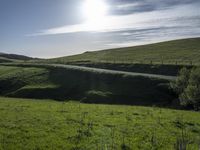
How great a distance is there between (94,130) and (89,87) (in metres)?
38.7

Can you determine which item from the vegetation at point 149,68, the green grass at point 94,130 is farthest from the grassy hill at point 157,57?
the green grass at point 94,130

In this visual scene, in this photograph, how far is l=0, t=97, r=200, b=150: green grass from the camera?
69.7ft

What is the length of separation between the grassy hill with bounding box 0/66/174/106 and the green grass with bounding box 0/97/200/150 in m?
22.5

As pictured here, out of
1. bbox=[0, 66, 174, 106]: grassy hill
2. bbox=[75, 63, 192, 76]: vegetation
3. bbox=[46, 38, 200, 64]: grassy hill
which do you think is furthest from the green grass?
bbox=[46, 38, 200, 64]: grassy hill

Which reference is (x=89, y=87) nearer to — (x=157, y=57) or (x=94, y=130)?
(x=94, y=130)

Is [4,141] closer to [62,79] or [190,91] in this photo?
[190,91]

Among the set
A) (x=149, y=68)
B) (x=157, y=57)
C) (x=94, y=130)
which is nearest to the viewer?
(x=94, y=130)

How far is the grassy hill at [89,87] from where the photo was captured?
2250 inches

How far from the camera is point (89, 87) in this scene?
63969mm

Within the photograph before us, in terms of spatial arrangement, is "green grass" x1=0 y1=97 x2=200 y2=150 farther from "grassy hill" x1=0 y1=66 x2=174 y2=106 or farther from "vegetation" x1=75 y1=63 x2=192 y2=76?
"vegetation" x1=75 y1=63 x2=192 y2=76

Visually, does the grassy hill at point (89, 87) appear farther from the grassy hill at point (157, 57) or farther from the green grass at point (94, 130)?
the grassy hill at point (157, 57)

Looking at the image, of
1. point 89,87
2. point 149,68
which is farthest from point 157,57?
point 89,87

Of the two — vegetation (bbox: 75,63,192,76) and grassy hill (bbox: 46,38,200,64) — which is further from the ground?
grassy hill (bbox: 46,38,200,64)

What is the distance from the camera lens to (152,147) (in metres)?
21.0
